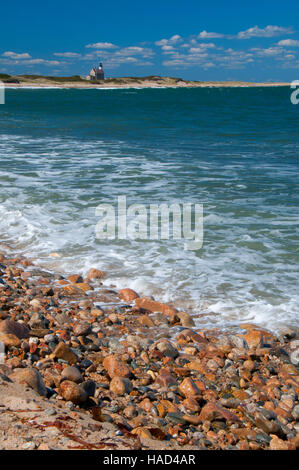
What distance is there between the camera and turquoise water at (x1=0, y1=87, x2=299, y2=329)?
689 cm

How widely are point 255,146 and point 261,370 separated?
20.0 m

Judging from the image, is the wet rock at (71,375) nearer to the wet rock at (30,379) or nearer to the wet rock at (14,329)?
the wet rock at (30,379)

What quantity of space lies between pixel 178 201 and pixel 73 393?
8774 mm

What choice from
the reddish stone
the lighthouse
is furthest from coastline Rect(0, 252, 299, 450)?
the lighthouse

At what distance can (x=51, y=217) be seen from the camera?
34.8ft

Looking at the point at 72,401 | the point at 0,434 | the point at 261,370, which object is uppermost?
the point at 0,434

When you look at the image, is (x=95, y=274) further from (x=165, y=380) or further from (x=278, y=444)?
(x=278, y=444)

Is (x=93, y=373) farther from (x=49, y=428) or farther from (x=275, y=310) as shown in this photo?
(x=275, y=310)

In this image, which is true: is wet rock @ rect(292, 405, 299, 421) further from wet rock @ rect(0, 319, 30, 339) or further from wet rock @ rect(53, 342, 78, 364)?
wet rock @ rect(0, 319, 30, 339)

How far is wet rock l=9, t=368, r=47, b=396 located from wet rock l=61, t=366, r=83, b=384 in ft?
0.93

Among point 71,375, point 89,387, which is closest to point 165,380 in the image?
point 89,387

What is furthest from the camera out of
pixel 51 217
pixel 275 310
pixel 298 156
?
pixel 298 156

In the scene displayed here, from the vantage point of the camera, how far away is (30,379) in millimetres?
3770
